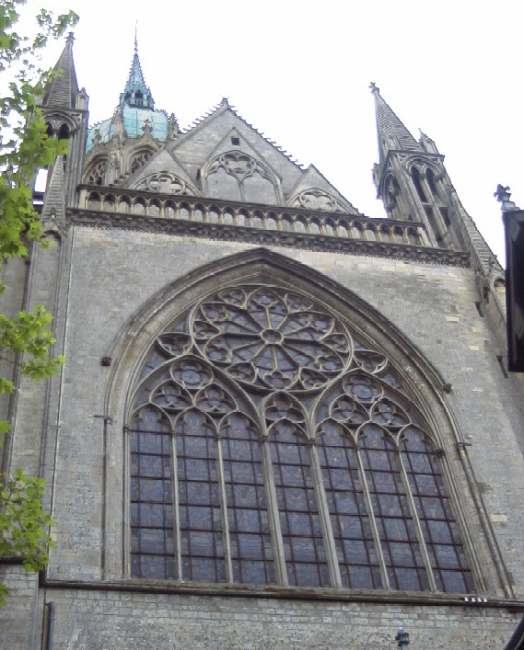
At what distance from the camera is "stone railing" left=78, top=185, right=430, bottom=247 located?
19922 millimetres

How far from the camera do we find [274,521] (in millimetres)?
14898

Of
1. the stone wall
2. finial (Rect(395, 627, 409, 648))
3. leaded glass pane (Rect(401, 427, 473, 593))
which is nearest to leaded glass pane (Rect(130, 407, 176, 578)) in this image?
the stone wall

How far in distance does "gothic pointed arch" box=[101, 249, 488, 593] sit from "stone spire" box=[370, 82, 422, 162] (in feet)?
19.7

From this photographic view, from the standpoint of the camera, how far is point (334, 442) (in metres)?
16.5

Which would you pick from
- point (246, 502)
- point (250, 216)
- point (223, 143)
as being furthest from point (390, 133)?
point (246, 502)

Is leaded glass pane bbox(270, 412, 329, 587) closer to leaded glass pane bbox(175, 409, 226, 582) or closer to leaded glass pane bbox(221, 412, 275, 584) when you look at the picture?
leaded glass pane bbox(221, 412, 275, 584)

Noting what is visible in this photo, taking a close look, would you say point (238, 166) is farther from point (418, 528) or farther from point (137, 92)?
point (137, 92)

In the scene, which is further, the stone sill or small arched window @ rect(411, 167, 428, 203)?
small arched window @ rect(411, 167, 428, 203)

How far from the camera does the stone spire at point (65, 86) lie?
21859 mm

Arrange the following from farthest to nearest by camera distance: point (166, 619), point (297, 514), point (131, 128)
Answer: point (131, 128), point (297, 514), point (166, 619)

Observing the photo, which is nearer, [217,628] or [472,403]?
[217,628]

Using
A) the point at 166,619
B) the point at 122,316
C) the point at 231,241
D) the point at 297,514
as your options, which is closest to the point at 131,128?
the point at 231,241

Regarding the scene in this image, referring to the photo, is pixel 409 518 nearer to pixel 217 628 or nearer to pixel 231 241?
pixel 217 628

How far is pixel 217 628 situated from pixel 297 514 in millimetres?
2869
